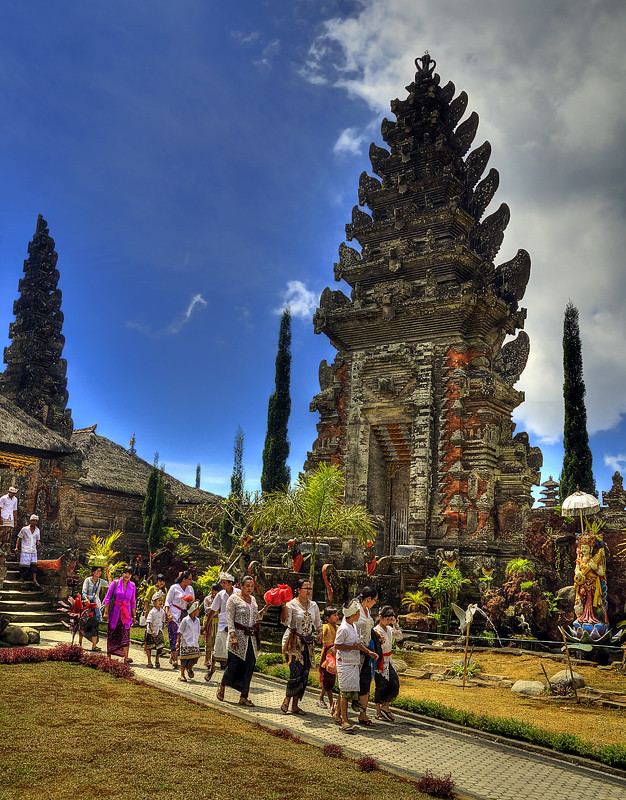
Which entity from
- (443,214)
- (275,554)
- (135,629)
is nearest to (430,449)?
(275,554)

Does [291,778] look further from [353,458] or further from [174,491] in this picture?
[174,491]

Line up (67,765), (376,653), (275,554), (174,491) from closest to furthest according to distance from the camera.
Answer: (67,765) < (376,653) < (275,554) < (174,491)

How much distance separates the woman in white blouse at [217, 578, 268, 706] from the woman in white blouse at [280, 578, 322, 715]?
1.66ft

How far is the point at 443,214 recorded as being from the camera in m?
23.1

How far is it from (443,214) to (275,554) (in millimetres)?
12852

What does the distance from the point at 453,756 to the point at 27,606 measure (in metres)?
11.9

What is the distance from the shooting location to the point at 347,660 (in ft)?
27.3

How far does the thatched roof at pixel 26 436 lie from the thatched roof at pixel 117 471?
14.9ft

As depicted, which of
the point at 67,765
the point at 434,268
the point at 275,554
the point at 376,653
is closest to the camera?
the point at 67,765

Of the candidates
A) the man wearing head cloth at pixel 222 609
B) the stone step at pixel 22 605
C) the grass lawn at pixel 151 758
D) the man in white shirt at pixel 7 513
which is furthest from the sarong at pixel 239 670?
the man in white shirt at pixel 7 513

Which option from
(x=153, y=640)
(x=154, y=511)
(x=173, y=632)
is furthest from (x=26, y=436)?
(x=173, y=632)

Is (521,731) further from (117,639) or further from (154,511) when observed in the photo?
(154,511)

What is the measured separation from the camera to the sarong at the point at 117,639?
1208 cm

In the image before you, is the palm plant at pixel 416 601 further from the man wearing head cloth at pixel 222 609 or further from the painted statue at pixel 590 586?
the man wearing head cloth at pixel 222 609
